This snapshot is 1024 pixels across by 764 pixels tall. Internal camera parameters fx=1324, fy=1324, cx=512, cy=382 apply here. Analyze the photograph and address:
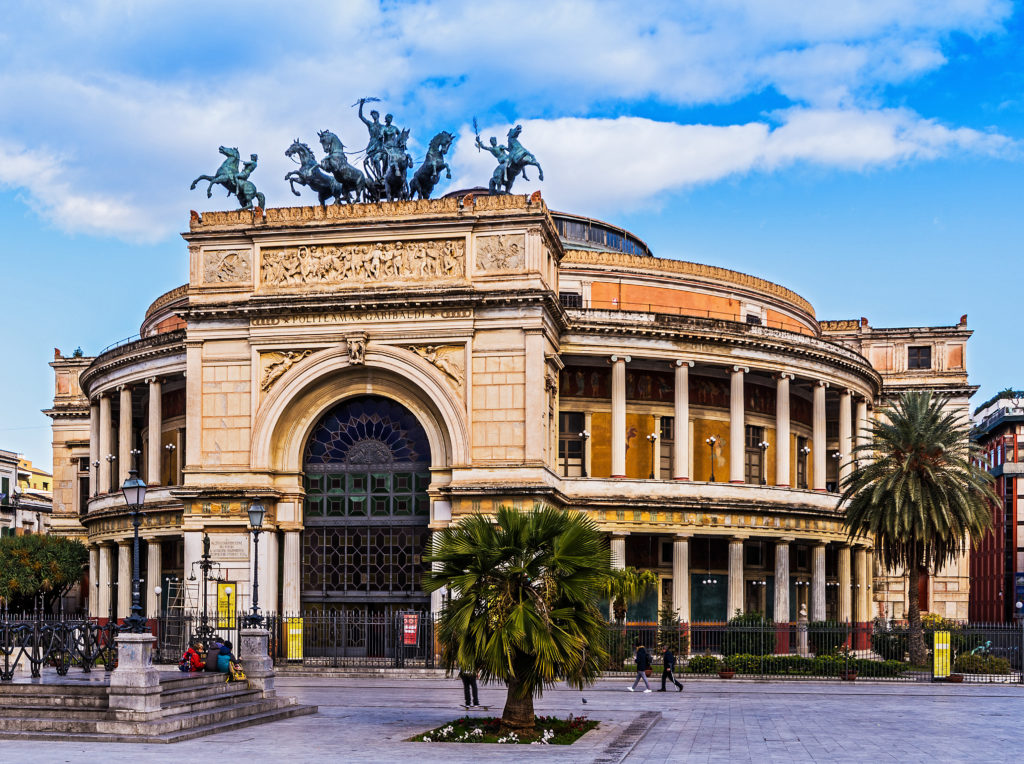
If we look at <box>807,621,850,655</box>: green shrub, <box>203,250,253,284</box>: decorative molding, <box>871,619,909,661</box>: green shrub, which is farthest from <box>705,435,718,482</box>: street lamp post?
<box>203,250,253,284</box>: decorative molding

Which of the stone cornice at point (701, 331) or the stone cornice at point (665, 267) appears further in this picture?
the stone cornice at point (665, 267)

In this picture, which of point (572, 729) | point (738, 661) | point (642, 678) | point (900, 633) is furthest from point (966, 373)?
point (572, 729)

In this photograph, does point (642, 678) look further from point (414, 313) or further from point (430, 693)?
point (414, 313)

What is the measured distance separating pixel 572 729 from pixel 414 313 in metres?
24.9

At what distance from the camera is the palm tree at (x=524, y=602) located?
26328 mm

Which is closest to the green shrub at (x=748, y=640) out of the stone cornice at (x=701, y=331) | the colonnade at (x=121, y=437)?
the stone cornice at (x=701, y=331)

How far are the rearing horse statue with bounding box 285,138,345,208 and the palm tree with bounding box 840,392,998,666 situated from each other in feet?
75.8

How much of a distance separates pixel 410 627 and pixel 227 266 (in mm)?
16026

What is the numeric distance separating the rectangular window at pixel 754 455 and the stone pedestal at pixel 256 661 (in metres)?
32.6

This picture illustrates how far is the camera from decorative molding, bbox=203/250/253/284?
51.3 meters

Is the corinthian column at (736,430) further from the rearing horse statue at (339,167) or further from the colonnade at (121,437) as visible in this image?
the colonnade at (121,437)

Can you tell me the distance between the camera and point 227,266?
169ft

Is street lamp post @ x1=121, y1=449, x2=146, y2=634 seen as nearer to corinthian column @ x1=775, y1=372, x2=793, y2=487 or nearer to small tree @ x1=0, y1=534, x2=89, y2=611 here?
corinthian column @ x1=775, y1=372, x2=793, y2=487

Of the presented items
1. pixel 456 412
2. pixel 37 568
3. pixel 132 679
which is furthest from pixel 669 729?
pixel 37 568
